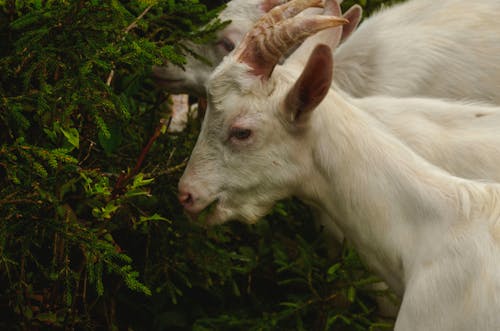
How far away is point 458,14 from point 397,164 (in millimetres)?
2573

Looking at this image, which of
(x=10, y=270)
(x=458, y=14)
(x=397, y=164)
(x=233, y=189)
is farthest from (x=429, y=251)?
(x=458, y=14)

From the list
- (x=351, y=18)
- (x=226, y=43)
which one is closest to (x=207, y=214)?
(x=351, y=18)

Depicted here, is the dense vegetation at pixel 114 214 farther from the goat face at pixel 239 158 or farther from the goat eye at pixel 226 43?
the goat eye at pixel 226 43

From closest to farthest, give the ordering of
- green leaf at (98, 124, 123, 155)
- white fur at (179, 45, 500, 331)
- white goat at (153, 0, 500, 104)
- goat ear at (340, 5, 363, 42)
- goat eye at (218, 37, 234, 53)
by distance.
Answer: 1. white fur at (179, 45, 500, 331)
2. green leaf at (98, 124, 123, 155)
3. goat ear at (340, 5, 363, 42)
4. white goat at (153, 0, 500, 104)
5. goat eye at (218, 37, 234, 53)

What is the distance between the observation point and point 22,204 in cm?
434

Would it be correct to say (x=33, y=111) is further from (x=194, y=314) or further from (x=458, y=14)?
(x=458, y=14)

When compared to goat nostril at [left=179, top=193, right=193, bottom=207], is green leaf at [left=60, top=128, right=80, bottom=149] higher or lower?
higher

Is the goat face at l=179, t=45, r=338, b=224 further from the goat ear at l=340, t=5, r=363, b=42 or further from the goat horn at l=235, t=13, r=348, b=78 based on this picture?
the goat ear at l=340, t=5, r=363, b=42

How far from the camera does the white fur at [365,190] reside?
3834mm

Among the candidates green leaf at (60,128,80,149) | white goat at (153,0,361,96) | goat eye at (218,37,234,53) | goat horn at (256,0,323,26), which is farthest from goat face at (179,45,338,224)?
goat eye at (218,37,234,53)

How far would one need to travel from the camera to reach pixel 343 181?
427cm

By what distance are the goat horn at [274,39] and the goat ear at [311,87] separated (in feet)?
0.73

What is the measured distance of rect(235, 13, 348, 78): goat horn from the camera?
4.30 m

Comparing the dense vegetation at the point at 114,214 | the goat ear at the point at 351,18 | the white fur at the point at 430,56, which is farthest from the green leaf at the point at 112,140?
the white fur at the point at 430,56
